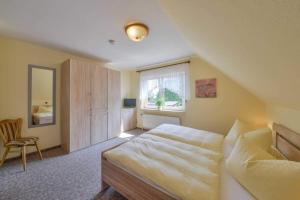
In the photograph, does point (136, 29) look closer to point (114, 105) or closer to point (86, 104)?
point (86, 104)

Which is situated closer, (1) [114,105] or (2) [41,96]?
(2) [41,96]

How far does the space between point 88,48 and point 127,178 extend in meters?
2.86

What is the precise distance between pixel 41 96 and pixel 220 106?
14.2 ft

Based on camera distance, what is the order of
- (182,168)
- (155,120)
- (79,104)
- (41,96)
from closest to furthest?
1. (182,168)
2. (41,96)
3. (79,104)
4. (155,120)

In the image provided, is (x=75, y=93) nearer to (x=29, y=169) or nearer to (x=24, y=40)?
(x=24, y=40)

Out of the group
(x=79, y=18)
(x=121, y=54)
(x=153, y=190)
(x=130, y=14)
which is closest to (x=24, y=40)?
(x=79, y=18)

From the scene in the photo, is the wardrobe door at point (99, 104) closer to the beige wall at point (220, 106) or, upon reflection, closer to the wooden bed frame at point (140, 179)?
the wooden bed frame at point (140, 179)

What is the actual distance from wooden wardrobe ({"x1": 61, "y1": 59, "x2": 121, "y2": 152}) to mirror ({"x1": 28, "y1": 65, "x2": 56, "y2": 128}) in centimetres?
22

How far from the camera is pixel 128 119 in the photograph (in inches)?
189

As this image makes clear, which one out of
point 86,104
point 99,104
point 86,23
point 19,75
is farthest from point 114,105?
Answer: point 86,23

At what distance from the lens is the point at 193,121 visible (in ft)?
12.1

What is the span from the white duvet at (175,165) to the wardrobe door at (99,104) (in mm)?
1877

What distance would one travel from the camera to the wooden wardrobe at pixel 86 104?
2.94 meters

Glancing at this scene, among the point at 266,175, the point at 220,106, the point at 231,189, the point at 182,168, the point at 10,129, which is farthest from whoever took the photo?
the point at 220,106
